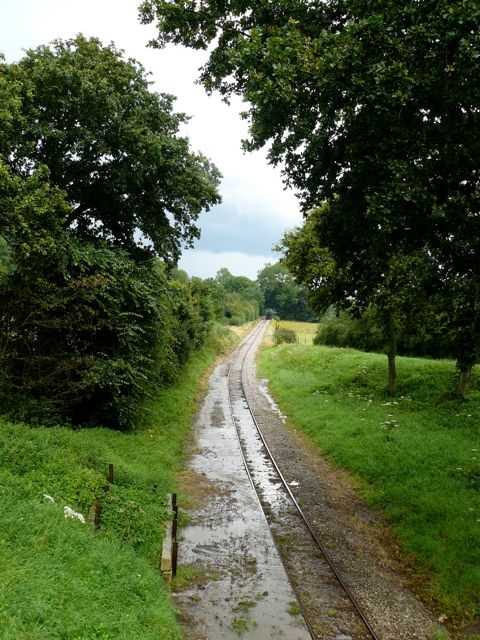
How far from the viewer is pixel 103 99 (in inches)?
543

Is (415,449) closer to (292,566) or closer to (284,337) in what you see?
(292,566)

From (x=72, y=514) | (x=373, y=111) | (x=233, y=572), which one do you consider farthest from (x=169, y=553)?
(x=373, y=111)

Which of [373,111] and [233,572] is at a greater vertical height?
[373,111]

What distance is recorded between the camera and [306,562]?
8.84 meters

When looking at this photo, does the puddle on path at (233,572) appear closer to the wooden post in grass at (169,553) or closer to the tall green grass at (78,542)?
the wooden post in grass at (169,553)

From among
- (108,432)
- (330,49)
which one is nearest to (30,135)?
(108,432)

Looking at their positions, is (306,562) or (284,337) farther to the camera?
(284,337)

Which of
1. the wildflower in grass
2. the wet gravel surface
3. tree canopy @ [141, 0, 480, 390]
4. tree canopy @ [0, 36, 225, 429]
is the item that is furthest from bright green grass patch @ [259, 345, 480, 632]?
tree canopy @ [0, 36, 225, 429]

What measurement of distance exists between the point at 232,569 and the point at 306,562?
1.48 meters

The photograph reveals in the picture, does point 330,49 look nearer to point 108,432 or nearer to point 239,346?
point 108,432

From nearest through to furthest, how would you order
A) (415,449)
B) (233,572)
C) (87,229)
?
(233,572)
(415,449)
(87,229)

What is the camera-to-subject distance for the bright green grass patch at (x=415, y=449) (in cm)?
856

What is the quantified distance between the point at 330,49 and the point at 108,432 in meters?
12.0

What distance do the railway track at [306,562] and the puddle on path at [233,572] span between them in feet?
0.68
